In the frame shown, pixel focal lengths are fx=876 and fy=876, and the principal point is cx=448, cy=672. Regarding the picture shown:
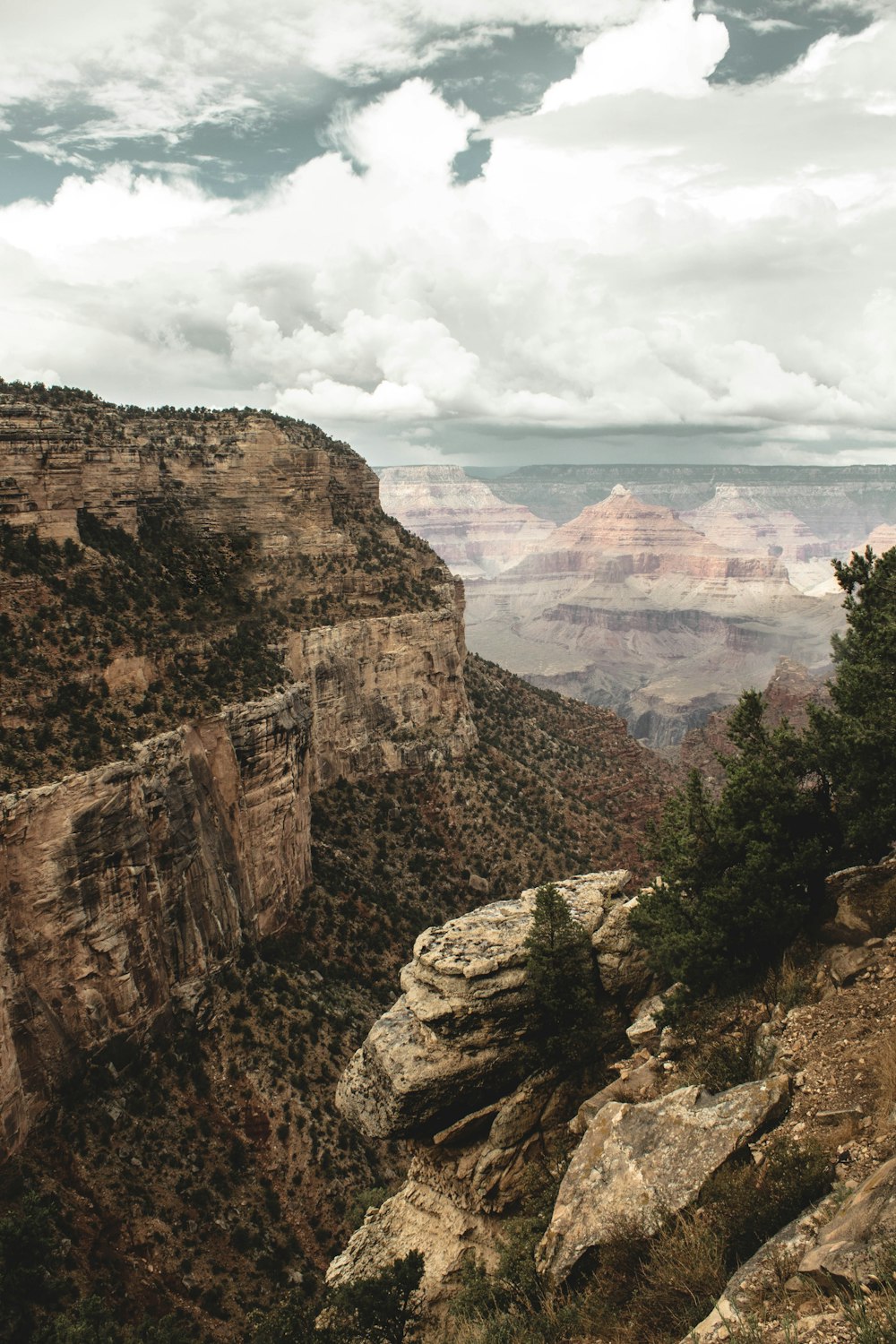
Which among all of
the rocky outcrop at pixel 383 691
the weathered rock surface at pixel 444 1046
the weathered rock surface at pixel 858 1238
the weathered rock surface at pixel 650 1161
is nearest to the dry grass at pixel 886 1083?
the weathered rock surface at pixel 650 1161

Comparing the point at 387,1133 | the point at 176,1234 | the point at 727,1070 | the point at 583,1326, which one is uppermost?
the point at 727,1070

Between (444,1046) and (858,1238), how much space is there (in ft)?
50.0

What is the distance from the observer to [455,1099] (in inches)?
945

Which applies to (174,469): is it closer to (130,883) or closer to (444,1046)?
(130,883)

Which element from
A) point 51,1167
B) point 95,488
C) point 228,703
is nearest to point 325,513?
point 95,488

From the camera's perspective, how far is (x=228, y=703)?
→ 45.2 metres

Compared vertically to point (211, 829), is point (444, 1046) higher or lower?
lower

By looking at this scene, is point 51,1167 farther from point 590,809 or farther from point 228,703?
point 590,809

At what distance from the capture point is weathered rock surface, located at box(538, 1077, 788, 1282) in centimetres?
1435

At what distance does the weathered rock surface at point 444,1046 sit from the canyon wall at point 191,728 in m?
14.2

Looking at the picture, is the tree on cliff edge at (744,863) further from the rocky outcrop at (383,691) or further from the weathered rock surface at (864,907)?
the rocky outcrop at (383,691)

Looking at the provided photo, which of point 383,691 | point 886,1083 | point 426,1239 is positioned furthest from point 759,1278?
point 383,691

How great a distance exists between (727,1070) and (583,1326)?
18.8ft

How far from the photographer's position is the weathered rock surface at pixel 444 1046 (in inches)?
934
